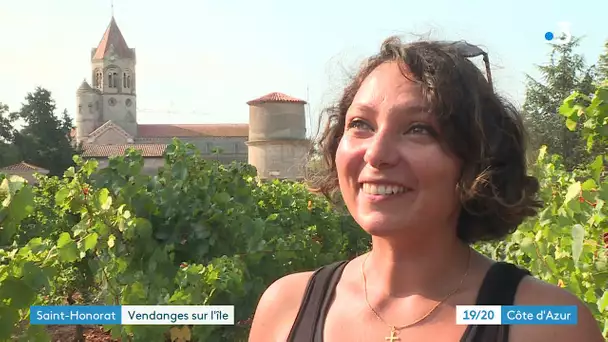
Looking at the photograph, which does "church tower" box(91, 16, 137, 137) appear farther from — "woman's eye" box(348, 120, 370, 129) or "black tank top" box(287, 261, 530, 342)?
"woman's eye" box(348, 120, 370, 129)

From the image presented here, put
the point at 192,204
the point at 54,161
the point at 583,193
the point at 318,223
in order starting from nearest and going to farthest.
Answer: the point at 583,193 → the point at 192,204 → the point at 318,223 → the point at 54,161

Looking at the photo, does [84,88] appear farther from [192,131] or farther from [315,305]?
[315,305]

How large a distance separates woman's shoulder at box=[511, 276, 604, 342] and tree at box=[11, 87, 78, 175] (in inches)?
1537

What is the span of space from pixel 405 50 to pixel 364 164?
0.24m

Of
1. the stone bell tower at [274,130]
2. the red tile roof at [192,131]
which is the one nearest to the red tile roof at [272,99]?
the stone bell tower at [274,130]

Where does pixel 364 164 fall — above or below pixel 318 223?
above

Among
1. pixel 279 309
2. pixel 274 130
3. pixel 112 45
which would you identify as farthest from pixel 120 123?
pixel 279 309

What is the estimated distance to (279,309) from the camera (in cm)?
141

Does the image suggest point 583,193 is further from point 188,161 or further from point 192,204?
point 188,161

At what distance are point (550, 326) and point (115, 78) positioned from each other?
263 ft

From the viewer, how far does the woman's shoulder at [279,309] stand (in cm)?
138

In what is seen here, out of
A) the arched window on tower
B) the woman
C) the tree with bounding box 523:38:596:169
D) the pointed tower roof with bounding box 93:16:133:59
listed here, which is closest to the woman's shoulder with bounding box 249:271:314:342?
the woman

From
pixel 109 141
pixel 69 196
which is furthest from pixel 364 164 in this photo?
pixel 109 141

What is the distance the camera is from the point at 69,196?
3.67 meters
